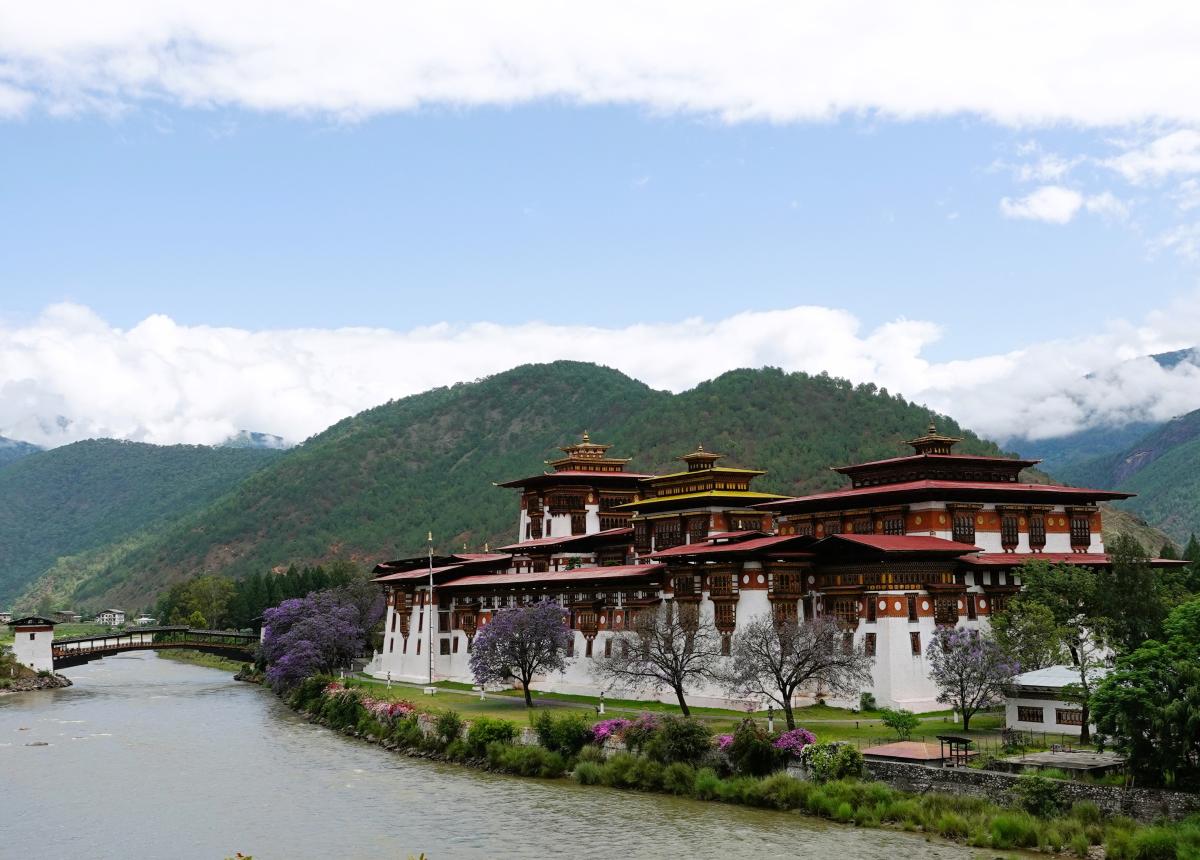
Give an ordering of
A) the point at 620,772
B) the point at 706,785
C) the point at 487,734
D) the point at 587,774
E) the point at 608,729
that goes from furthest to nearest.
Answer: the point at 487,734, the point at 608,729, the point at 587,774, the point at 620,772, the point at 706,785

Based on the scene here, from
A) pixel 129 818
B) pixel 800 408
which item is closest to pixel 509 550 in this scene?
pixel 129 818

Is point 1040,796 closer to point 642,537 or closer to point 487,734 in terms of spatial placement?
point 487,734

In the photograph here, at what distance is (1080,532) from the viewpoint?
255 ft

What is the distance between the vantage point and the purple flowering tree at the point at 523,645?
247 ft

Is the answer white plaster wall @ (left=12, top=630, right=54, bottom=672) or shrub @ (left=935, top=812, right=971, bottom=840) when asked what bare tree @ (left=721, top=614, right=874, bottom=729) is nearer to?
shrub @ (left=935, top=812, right=971, bottom=840)

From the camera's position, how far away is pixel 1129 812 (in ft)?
132

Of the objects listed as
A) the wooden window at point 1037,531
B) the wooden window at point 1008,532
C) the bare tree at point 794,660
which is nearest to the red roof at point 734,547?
the bare tree at point 794,660

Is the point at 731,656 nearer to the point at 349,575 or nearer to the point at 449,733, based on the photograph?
the point at 449,733

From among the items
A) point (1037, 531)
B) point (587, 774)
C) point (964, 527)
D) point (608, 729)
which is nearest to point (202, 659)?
point (608, 729)

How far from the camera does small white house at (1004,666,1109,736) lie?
2062 inches

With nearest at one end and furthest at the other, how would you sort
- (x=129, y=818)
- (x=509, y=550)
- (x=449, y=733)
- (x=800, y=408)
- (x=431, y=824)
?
(x=431, y=824) → (x=129, y=818) → (x=449, y=733) → (x=509, y=550) → (x=800, y=408)

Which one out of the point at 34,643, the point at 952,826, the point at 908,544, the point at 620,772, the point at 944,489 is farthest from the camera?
the point at 34,643

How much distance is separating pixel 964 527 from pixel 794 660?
64.2 feet

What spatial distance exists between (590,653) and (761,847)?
118 feet
